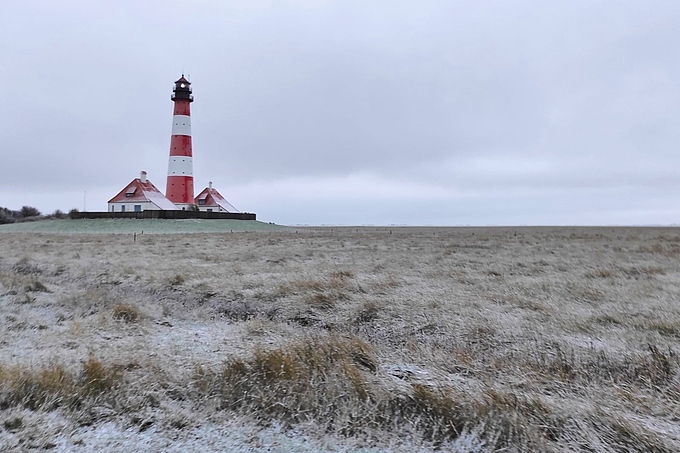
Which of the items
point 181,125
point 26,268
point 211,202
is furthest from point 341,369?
point 211,202

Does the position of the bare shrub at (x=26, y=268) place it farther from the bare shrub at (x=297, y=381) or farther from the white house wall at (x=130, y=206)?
the white house wall at (x=130, y=206)

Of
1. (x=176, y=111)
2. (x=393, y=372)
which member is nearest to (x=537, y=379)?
(x=393, y=372)

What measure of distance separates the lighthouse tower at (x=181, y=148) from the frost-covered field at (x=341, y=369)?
140ft

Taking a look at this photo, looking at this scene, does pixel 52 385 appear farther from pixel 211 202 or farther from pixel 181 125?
pixel 211 202

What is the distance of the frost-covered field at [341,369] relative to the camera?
3.48 meters

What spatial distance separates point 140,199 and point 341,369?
5374 centimetres

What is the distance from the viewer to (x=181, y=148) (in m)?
50.0

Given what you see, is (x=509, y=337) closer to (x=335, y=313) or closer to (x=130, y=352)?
(x=335, y=313)

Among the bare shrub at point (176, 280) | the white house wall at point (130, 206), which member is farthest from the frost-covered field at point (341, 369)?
the white house wall at point (130, 206)

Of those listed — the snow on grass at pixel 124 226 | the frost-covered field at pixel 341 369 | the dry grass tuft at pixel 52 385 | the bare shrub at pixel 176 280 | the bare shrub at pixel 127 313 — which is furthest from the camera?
the snow on grass at pixel 124 226

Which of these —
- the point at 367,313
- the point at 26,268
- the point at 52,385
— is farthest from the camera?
the point at 26,268

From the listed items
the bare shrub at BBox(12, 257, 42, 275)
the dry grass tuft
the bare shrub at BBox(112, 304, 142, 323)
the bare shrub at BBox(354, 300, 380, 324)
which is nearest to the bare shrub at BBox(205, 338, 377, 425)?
the dry grass tuft

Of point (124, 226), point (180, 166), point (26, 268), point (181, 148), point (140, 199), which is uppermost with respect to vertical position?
point (181, 148)

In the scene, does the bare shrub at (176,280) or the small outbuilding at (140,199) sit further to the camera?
the small outbuilding at (140,199)
